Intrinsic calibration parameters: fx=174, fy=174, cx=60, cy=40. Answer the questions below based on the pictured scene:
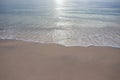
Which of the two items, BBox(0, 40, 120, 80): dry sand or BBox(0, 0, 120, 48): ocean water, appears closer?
BBox(0, 40, 120, 80): dry sand

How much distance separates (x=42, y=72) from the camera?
15.3ft

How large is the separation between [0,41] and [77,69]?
431 cm

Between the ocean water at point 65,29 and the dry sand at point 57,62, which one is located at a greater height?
the dry sand at point 57,62

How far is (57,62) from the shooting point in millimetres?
5270

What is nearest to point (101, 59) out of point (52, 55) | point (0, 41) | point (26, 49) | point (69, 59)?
point (69, 59)

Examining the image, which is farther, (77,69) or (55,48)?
Result: (55,48)

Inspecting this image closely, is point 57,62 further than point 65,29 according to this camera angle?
No

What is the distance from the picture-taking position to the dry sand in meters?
4.48

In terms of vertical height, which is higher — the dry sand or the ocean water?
the dry sand

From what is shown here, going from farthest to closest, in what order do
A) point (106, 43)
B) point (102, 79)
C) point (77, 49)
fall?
1. point (106, 43)
2. point (77, 49)
3. point (102, 79)

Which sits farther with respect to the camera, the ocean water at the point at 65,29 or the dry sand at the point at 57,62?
the ocean water at the point at 65,29

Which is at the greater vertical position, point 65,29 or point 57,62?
point 57,62

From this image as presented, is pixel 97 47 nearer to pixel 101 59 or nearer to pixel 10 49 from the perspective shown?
pixel 101 59

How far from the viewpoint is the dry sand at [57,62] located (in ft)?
14.7
